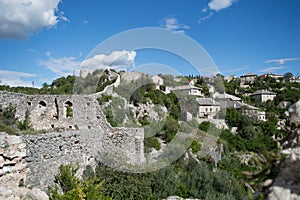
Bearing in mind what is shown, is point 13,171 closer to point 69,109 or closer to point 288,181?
point 288,181

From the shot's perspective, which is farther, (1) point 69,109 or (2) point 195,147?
(2) point 195,147

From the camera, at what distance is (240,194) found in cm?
1109

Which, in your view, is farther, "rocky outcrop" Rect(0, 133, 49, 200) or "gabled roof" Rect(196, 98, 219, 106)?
"gabled roof" Rect(196, 98, 219, 106)

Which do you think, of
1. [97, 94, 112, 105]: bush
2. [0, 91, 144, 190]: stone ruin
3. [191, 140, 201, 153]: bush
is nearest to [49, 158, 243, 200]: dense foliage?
[0, 91, 144, 190]: stone ruin

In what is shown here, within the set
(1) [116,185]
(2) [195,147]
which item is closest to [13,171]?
(1) [116,185]

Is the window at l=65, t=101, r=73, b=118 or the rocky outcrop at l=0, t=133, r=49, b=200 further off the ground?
the window at l=65, t=101, r=73, b=118

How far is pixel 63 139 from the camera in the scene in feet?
21.0

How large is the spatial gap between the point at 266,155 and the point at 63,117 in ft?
34.9

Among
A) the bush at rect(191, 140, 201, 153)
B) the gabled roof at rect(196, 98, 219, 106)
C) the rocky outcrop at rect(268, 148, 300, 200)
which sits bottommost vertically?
the bush at rect(191, 140, 201, 153)

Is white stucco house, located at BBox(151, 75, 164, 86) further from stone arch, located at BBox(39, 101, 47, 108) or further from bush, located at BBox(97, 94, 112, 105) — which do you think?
stone arch, located at BBox(39, 101, 47, 108)

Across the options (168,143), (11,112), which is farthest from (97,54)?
(168,143)

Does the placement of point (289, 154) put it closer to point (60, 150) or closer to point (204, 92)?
point (60, 150)

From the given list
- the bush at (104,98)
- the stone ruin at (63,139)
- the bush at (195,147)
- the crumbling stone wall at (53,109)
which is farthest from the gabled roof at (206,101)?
the stone ruin at (63,139)

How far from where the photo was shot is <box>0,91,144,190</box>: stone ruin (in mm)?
5359
